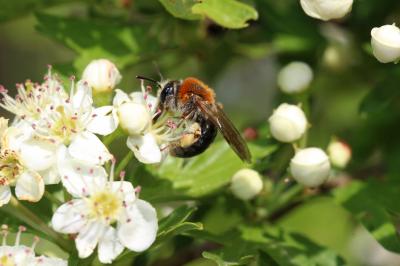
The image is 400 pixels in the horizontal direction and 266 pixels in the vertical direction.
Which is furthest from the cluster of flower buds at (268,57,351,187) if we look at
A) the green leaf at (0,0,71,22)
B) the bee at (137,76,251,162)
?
the green leaf at (0,0,71,22)

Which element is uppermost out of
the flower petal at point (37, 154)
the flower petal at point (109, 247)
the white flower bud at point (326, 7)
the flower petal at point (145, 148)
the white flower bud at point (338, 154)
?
the white flower bud at point (326, 7)

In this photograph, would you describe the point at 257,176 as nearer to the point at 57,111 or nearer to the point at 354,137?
the point at 57,111

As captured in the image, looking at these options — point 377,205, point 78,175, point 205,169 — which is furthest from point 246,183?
point 78,175

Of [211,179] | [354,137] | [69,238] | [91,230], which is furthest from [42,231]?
[354,137]

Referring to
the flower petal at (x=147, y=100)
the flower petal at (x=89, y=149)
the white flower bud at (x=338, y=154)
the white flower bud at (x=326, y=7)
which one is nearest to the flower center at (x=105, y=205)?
the flower petal at (x=89, y=149)

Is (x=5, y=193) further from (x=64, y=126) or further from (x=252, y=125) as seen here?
(x=252, y=125)

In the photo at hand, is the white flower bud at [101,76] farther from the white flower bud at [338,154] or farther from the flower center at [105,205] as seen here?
the white flower bud at [338,154]

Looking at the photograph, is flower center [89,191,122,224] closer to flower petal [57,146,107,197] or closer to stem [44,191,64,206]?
flower petal [57,146,107,197]

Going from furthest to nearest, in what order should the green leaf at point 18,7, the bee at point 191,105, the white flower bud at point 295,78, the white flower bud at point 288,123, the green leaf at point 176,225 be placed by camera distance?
the green leaf at point 18,7 < the white flower bud at point 295,78 < the white flower bud at point 288,123 < the bee at point 191,105 < the green leaf at point 176,225
